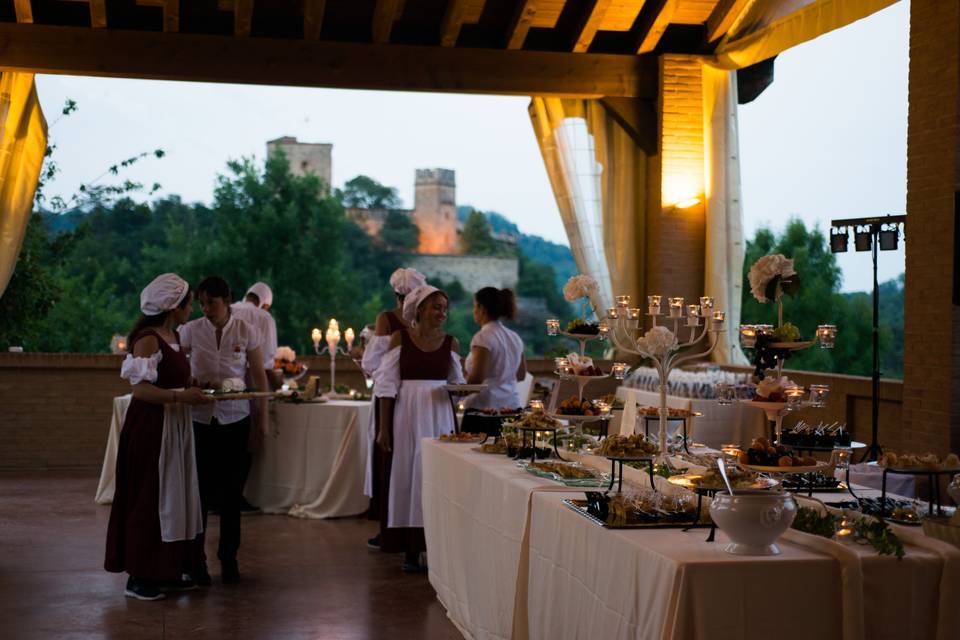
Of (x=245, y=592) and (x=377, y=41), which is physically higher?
(x=377, y=41)

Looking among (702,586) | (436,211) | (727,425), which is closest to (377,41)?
(727,425)

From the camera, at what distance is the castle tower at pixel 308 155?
136ft

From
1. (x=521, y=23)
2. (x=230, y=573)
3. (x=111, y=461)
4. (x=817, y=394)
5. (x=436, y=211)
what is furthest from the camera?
(x=436, y=211)

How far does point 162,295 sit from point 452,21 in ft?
16.7

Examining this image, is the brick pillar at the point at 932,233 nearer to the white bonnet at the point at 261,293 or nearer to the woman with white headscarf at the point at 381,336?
the woman with white headscarf at the point at 381,336

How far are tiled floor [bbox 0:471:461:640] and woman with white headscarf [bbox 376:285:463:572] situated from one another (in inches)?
9.9

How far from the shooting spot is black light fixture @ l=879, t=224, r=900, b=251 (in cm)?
681

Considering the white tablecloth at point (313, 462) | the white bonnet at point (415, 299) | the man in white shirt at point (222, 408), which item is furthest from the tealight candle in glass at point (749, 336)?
the white tablecloth at point (313, 462)

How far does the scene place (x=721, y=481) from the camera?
10.6 feet

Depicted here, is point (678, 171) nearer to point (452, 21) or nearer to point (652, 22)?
point (652, 22)

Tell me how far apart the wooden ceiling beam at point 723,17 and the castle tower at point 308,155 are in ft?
105

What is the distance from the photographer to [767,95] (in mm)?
39562

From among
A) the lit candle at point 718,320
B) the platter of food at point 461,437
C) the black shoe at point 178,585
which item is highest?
the lit candle at point 718,320

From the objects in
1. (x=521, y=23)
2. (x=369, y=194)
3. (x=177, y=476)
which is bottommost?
(x=177, y=476)
